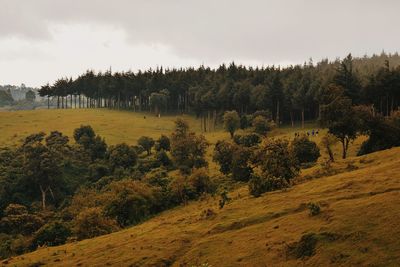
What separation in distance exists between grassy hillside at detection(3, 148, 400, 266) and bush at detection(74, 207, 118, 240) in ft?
21.7

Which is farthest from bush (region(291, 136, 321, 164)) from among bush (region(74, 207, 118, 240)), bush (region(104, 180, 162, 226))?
bush (region(74, 207, 118, 240))

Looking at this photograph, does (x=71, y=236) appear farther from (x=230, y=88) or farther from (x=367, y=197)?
(x=230, y=88)

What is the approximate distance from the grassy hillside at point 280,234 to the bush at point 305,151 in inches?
797

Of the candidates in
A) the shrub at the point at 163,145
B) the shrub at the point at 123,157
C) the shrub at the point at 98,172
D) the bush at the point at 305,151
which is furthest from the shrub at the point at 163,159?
the bush at the point at 305,151

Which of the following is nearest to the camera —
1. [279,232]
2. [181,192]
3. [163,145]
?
[279,232]

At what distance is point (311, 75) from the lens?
16000 centimetres

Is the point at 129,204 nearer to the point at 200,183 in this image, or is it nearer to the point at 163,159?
the point at 200,183

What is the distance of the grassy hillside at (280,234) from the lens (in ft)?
127

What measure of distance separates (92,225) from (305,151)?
136ft

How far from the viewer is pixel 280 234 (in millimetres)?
45000

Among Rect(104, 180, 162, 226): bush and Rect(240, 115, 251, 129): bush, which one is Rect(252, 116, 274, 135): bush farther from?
Rect(104, 180, 162, 226): bush

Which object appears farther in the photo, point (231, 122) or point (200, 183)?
point (231, 122)

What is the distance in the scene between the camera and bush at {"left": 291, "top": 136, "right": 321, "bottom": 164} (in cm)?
8681

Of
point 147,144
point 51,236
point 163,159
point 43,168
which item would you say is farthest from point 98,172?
point 51,236
